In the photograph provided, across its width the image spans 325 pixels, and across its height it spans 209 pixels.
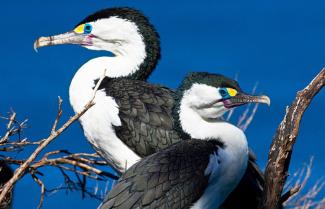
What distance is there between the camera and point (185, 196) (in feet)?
22.0

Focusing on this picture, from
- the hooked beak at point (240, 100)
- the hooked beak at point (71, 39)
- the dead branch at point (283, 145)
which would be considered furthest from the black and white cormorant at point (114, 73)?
the dead branch at point (283, 145)

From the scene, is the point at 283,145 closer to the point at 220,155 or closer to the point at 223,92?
the point at 220,155

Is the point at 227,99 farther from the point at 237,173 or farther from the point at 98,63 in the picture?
the point at 98,63

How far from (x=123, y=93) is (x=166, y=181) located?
167cm

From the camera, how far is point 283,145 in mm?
6375

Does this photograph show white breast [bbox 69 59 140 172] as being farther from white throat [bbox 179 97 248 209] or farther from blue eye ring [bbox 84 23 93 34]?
white throat [bbox 179 97 248 209]

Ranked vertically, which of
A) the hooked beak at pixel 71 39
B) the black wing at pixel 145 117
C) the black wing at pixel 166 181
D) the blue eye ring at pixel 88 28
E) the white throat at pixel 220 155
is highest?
the blue eye ring at pixel 88 28

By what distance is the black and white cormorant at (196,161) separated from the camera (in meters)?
6.59

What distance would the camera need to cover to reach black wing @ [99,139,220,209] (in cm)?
654

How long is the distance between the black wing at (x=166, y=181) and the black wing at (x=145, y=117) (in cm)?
97

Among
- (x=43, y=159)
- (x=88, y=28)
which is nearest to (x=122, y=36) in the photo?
(x=88, y=28)

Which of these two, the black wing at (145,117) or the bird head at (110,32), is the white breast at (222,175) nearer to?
the black wing at (145,117)

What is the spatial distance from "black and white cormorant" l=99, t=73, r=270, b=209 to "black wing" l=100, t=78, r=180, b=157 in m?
0.71

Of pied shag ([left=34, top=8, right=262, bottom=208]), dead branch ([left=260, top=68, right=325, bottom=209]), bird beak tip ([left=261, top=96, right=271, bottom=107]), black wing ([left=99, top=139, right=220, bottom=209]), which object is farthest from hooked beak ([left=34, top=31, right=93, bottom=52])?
dead branch ([left=260, top=68, right=325, bottom=209])
